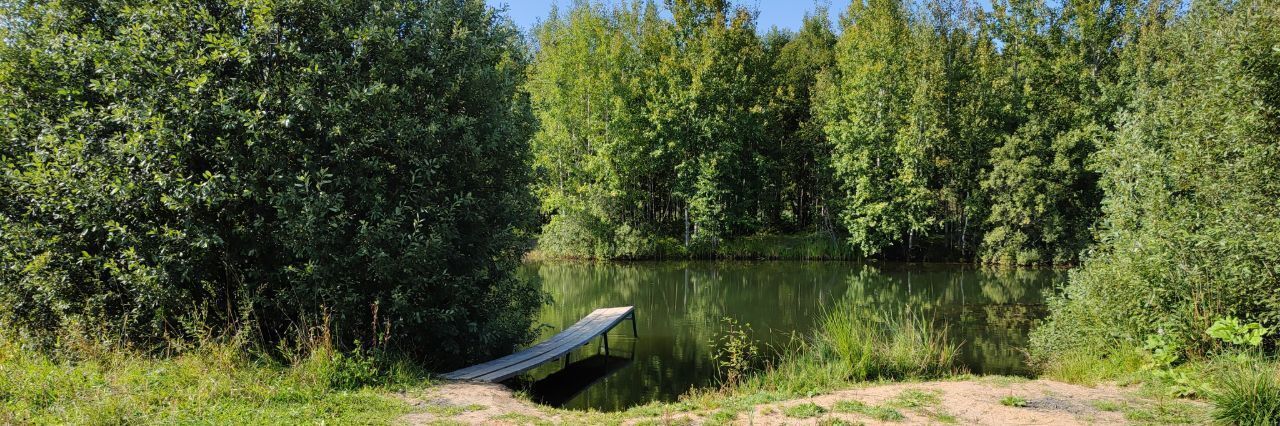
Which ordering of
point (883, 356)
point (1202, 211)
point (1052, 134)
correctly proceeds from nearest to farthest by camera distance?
point (1202, 211)
point (883, 356)
point (1052, 134)

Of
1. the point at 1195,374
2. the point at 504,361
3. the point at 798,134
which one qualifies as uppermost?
the point at 798,134

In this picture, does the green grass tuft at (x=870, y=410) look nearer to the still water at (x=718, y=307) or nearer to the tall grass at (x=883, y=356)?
the tall grass at (x=883, y=356)

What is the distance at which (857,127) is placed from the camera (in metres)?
30.3

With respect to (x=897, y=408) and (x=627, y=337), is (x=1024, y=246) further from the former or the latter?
(x=897, y=408)

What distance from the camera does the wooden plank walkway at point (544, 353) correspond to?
8.27m

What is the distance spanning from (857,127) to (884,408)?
25.8m

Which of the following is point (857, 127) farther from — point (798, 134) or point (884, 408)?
point (884, 408)

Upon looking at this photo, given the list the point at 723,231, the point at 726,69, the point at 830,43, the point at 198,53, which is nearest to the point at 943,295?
the point at 723,231

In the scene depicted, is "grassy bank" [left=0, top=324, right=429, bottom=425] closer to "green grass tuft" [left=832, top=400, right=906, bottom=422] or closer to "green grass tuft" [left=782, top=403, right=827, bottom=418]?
"green grass tuft" [left=782, top=403, right=827, bottom=418]

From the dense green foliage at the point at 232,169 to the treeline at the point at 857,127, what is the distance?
2321cm

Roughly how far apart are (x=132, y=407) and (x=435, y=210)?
3.35m

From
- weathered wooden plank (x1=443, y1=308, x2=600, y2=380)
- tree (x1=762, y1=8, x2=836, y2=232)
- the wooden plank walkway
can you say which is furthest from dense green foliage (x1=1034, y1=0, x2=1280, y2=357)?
tree (x1=762, y1=8, x2=836, y2=232)

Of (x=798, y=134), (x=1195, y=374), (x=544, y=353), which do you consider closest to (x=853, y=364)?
(x=1195, y=374)

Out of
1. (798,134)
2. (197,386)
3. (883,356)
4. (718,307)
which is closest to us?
(197,386)
